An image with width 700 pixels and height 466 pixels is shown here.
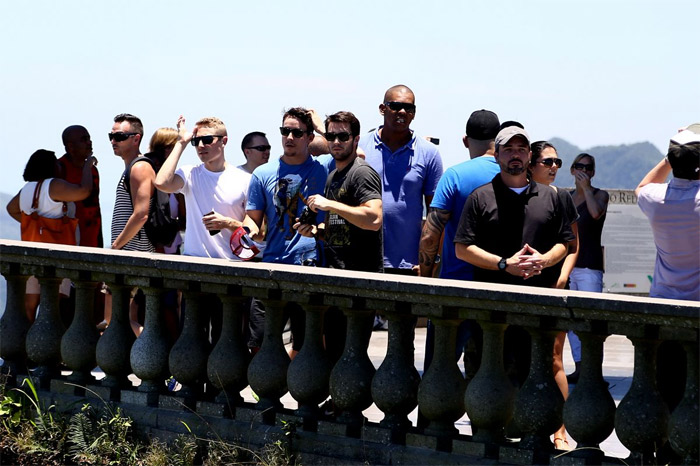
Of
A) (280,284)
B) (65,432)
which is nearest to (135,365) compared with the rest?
(65,432)

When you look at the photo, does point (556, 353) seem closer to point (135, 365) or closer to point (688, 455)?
point (688, 455)

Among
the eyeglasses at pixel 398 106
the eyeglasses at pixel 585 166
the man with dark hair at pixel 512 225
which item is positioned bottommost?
the man with dark hair at pixel 512 225

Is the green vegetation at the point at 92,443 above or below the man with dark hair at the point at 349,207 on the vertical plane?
below

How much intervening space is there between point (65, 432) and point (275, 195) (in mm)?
2014

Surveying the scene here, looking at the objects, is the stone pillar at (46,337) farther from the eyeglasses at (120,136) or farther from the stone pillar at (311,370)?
the stone pillar at (311,370)

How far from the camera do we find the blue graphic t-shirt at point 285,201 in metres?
8.02

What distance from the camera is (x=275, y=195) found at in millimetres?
8078

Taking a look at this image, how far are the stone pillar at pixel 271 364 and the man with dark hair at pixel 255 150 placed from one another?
327cm

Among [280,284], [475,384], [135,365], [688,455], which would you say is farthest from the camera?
[135,365]

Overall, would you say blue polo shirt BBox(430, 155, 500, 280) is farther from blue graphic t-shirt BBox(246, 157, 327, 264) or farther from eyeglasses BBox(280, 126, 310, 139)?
eyeglasses BBox(280, 126, 310, 139)

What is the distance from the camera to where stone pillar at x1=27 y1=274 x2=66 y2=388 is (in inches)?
313

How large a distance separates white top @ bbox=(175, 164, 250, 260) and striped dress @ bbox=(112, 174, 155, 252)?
94cm

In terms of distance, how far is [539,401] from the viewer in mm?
6047


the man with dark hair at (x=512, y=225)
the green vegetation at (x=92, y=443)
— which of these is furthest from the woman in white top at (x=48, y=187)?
the man with dark hair at (x=512, y=225)
